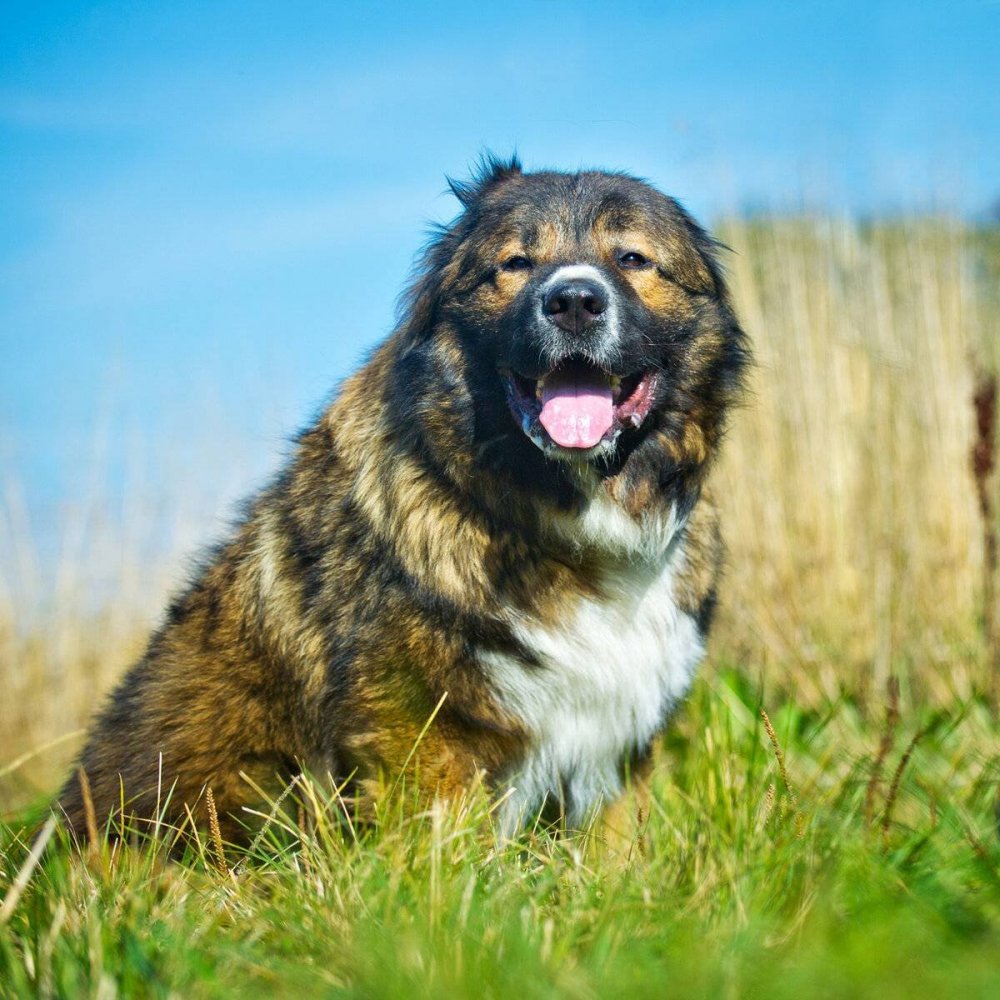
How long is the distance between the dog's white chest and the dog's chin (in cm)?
43

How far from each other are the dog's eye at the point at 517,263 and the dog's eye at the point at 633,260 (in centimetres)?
28

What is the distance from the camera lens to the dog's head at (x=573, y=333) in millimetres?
2965

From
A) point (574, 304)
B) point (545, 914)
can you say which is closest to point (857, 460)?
point (574, 304)

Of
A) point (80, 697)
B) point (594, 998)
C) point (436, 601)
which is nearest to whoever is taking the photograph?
point (594, 998)

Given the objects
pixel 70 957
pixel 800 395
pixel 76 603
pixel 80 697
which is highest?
pixel 800 395

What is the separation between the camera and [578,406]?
299 centimetres

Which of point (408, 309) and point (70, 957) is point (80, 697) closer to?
point (408, 309)

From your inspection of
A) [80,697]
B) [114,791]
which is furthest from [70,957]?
[80,697]

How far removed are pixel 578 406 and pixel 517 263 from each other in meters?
0.52

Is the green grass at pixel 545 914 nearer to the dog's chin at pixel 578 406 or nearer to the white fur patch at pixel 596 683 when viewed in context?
the white fur patch at pixel 596 683

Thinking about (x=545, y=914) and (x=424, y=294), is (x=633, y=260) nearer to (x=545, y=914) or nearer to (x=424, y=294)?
(x=424, y=294)

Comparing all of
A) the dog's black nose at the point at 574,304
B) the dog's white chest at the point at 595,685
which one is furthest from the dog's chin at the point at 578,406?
the dog's white chest at the point at 595,685

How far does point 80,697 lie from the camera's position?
710 cm

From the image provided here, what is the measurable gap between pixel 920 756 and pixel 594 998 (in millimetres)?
2558
